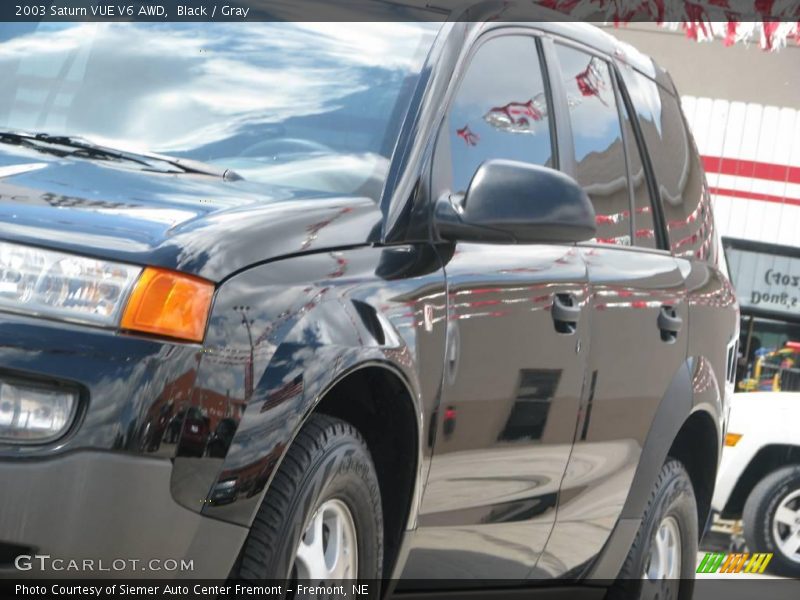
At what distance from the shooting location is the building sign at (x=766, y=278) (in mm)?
19188

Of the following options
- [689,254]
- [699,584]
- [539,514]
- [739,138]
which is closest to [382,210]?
[539,514]

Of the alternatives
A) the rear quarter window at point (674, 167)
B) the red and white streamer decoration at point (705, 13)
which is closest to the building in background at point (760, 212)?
the red and white streamer decoration at point (705, 13)

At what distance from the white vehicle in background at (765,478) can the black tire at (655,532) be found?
6404 mm

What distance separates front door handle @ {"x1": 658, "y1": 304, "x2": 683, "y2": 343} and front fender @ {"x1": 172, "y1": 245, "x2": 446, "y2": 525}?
1.58 m

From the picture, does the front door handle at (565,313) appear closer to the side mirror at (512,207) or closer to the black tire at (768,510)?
the side mirror at (512,207)

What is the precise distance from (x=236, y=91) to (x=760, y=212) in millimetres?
16419

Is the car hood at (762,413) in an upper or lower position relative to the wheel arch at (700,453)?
lower

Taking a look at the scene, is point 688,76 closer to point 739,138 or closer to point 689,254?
point 739,138

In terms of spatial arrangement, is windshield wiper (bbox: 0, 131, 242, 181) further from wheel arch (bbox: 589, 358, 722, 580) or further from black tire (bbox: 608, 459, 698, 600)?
black tire (bbox: 608, 459, 698, 600)

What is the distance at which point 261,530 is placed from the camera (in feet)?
9.89

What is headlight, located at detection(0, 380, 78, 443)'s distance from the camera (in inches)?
106

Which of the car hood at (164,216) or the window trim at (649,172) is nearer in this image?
the car hood at (164,216)

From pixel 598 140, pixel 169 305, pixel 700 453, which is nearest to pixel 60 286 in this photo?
pixel 169 305

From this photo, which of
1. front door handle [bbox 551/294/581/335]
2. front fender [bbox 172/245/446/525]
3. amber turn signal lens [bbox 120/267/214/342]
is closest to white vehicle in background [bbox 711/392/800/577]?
front door handle [bbox 551/294/581/335]
